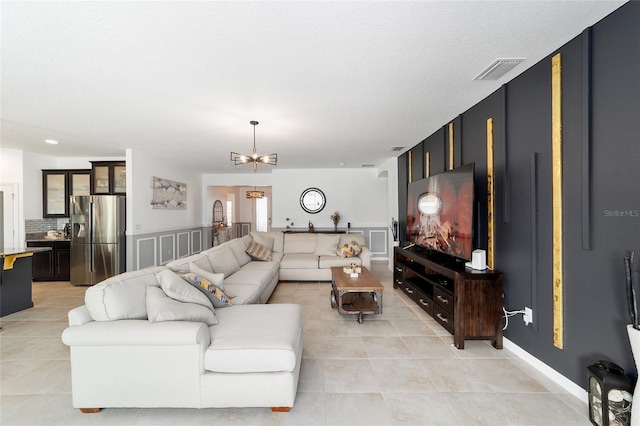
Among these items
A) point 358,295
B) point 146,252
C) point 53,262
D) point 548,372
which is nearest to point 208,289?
point 358,295

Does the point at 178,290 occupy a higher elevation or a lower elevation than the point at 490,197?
lower

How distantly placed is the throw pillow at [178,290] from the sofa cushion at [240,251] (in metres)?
2.47

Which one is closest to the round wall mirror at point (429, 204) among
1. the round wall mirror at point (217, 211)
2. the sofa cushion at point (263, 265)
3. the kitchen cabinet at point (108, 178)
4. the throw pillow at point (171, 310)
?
the sofa cushion at point (263, 265)

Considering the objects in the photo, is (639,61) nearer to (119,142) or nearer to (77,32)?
(77,32)

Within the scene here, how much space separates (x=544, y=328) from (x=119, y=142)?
6.34 m

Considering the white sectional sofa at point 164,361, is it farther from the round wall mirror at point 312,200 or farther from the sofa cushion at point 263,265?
the round wall mirror at point 312,200

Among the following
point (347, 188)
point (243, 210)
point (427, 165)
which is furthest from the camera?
point (243, 210)

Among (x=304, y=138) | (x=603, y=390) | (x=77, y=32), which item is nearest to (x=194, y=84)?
(x=77, y=32)

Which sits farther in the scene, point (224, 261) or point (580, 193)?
point (224, 261)

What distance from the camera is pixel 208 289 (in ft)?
8.10

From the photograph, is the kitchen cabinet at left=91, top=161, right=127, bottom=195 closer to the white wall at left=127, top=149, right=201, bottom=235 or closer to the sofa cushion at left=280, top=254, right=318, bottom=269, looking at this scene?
the white wall at left=127, top=149, right=201, bottom=235

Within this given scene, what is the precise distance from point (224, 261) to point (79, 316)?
2202 mm

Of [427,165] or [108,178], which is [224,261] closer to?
[427,165]

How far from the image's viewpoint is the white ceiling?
1.71 m
